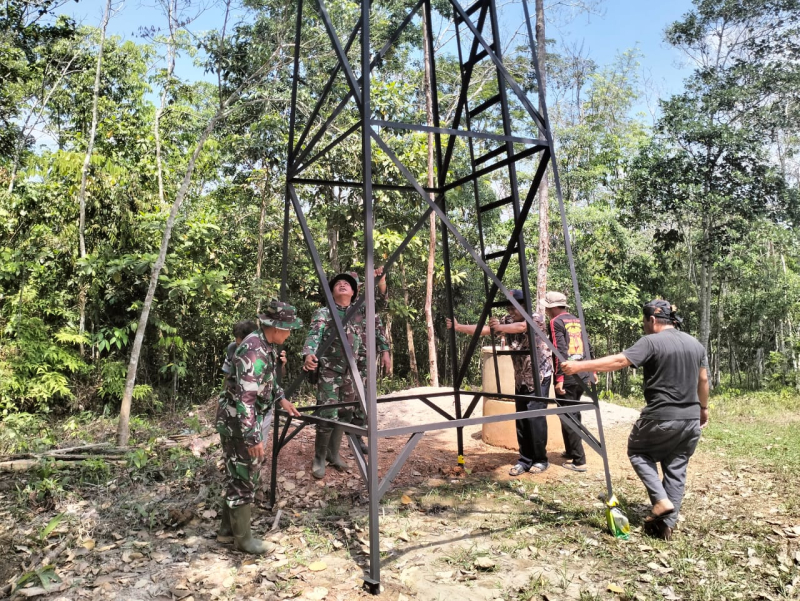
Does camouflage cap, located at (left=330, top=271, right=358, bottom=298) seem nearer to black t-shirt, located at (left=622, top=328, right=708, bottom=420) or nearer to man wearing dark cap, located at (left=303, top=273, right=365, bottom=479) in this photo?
man wearing dark cap, located at (left=303, top=273, right=365, bottom=479)

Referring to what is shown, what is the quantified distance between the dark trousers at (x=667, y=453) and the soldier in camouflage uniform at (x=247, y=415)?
108 inches

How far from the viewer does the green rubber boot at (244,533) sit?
3928 mm

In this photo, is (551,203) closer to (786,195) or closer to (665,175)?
(665,175)

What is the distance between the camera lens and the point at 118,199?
33.0ft

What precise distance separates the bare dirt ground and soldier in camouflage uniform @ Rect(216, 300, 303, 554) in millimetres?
321

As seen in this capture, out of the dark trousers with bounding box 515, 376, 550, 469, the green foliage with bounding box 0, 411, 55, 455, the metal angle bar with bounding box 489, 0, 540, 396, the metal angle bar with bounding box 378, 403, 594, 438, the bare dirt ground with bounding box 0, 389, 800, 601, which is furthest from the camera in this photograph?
the green foliage with bounding box 0, 411, 55, 455

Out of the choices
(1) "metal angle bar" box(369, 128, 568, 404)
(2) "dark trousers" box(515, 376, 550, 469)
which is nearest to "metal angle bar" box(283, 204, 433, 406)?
(1) "metal angle bar" box(369, 128, 568, 404)

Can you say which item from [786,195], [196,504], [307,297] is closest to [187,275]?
[307,297]

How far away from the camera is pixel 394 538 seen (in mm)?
4188

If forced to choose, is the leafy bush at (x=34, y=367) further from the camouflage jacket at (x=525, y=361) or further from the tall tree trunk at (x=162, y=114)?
the camouflage jacket at (x=525, y=361)

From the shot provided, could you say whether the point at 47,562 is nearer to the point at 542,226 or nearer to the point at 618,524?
the point at 618,524

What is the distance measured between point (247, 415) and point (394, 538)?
4.76 ft

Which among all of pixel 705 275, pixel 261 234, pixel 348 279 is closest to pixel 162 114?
pixel 261 234

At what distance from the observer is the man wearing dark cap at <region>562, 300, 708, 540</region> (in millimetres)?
4090
